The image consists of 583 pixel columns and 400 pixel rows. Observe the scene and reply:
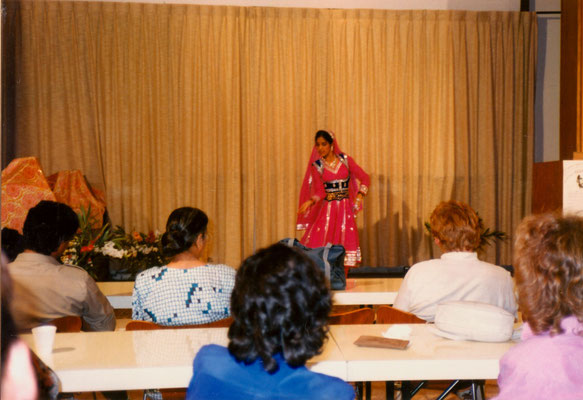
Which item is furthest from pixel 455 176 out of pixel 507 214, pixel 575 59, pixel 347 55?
pixel 575 59

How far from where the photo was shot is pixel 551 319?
52.9 inches

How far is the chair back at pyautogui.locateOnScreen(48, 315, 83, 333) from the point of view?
241cm

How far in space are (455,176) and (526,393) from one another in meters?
6.73

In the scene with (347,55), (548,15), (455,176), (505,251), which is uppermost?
(548,15)

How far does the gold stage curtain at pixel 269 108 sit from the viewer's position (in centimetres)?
745

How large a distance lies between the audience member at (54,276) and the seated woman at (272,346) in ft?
4.26

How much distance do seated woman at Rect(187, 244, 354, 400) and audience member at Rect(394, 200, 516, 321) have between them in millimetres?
1350

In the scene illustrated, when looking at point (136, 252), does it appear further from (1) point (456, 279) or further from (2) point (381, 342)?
(2) point (381, 342)

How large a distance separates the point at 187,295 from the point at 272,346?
3.83 ft

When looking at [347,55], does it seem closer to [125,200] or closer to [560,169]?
[125,200]

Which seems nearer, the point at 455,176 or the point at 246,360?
the point at 246,360

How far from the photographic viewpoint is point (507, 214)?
7.83 metres

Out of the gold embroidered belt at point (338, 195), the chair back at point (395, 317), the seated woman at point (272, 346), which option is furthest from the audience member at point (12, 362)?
the gold embroidered belt at point (338, 195)

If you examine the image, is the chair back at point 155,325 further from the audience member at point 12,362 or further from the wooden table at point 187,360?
the audience member at point 12,362
